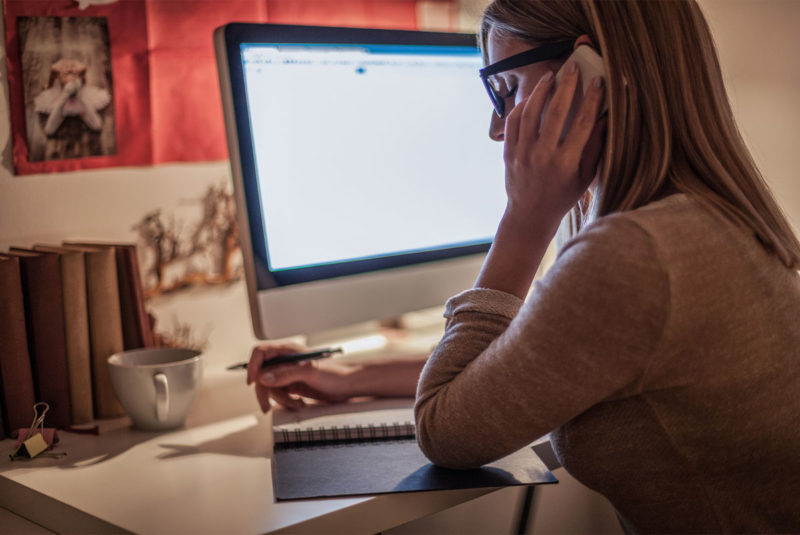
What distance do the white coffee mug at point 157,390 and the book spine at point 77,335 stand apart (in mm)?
47

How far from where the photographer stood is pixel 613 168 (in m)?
0.77

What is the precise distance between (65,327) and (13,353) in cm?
7

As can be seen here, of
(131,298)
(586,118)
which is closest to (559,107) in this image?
(586,118)

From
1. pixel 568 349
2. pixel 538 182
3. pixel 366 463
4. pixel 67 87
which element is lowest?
pixel 366 463

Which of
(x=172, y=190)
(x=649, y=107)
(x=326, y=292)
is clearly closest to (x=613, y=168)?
(x=649, y=107)

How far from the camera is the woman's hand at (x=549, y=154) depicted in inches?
31.6

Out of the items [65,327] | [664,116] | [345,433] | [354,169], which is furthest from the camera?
[354,169]

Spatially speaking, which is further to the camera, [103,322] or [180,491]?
[103,322]

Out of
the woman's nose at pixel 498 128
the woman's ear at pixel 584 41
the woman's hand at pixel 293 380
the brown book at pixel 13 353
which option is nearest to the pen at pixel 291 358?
the woman's hand at pixel 293 380

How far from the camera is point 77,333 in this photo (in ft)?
3.32

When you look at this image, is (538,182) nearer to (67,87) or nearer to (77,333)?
(77,333)

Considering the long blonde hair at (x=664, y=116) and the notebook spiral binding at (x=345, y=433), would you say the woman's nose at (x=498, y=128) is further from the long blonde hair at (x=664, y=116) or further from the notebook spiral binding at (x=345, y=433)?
the notebook spiral binding at (x=345, y=433)

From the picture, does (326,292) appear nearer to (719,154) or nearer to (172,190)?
(172,190)

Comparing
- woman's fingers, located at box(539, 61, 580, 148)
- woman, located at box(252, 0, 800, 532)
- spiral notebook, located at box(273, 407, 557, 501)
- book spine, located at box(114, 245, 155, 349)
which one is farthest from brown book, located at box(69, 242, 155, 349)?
woman's fingers, located at box(539, 61, 580, 148)
